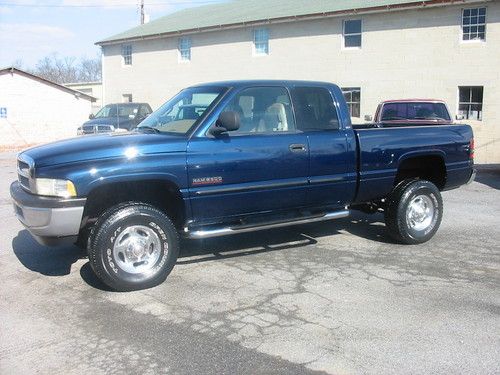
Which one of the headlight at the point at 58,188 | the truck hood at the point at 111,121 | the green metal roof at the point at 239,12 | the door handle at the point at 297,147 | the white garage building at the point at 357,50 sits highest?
the green metal roof at the point at 239,12

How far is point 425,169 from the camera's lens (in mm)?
7312

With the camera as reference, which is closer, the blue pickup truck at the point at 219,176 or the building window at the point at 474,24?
the blue pickup truck at the point at 219,176

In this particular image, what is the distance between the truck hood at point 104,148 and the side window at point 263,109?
77 centimetres

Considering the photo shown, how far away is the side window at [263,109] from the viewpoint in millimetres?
5837

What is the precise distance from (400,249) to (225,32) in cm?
1931

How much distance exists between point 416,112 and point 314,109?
7.22 metres

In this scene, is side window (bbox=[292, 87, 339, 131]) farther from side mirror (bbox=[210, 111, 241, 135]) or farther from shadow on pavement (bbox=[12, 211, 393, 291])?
shadow on pavement (bbox=[12, 211, 393, 291])

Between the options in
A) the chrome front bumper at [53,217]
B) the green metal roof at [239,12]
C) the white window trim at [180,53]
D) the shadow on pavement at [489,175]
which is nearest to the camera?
the chrome front bumper at [53,217]

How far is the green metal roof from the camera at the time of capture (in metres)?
20.3

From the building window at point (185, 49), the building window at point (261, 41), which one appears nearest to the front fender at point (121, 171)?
the building window at point (261, 41)

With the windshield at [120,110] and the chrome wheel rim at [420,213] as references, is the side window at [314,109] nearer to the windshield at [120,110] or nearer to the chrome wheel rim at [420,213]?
the chrome wheel rim at [420,213]

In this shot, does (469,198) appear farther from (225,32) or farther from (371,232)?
(225,32)

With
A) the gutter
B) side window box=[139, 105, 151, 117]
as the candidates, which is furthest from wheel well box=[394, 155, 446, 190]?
side window box=[139, 105, 151, 117]

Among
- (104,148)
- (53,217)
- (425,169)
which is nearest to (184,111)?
(104,148)
